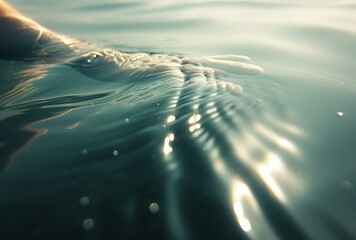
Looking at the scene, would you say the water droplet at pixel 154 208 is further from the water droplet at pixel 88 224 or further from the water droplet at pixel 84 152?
the water droplet at pixel 84 152

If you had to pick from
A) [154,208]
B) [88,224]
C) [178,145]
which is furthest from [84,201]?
[178,145]

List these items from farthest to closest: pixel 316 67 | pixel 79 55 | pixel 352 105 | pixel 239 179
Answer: pixel 79 55 < pixel 316 67 < pixel 352 105 < pixel 239 179

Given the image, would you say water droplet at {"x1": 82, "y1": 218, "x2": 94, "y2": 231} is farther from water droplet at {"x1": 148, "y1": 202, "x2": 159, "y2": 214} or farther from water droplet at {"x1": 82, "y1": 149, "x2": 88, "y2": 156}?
water droplet at {"x1": 82, "y1": 149, "x2": 88, "y2": 156}

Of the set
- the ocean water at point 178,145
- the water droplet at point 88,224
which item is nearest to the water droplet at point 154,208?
the ocean water at point 178,145

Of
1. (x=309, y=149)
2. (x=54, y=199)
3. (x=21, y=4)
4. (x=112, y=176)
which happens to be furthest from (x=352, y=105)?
(x=21, y=4)

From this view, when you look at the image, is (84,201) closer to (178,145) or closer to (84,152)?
(84,152)

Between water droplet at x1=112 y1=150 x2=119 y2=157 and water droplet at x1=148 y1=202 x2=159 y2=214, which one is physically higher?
water droplet at x1=112 y1=150 x2=119 y2=157

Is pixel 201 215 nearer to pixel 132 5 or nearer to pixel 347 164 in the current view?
pixel 347 164

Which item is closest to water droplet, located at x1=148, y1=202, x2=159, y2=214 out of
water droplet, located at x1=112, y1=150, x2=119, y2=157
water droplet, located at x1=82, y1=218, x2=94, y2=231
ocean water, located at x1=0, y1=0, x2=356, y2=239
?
ocean water, located at x1=0, y1=0, x2=356, y2=239
